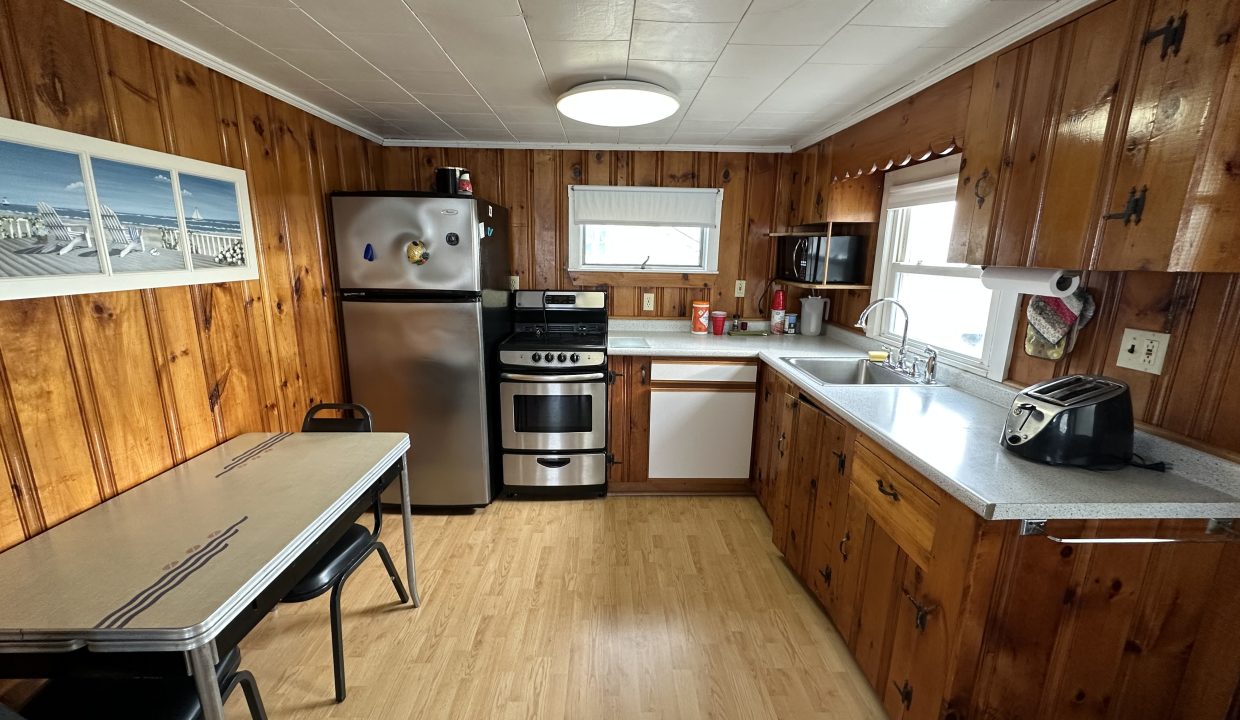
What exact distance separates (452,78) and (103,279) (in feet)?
4.40

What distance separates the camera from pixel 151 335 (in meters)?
1.55

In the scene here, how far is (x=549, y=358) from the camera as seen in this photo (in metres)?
2.74

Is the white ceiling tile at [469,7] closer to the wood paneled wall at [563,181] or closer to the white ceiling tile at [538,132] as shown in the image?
the white ceiling tile at [538,132]

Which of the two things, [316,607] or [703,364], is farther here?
[703,364]

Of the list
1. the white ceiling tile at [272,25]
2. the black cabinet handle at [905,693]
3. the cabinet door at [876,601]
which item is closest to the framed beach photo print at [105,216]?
the white ceiling tile at [272,25]

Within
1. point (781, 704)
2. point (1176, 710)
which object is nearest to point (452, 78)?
point (781, 704)

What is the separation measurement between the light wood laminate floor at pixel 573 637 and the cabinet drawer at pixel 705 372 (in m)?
0.82

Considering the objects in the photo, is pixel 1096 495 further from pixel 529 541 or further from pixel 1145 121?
pixel 529 541

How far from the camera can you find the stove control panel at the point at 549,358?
8.96 ft

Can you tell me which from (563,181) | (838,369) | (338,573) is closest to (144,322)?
(338,573)

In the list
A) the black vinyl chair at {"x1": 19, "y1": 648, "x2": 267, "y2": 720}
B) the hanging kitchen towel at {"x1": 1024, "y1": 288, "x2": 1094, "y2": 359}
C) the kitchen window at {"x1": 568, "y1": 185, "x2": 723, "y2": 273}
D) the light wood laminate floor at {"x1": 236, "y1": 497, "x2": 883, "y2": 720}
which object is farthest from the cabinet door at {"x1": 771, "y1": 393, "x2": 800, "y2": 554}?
the black vinyl chair at {"x1": 19, "y1": 648, "x2": 267, "y2": 720}

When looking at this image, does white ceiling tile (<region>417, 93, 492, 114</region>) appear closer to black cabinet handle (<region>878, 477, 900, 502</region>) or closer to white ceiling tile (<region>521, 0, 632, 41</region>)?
white ceiling tile (<region>521, 0, 632, 41</region>)

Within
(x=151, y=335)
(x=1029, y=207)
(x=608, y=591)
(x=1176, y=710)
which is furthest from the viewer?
(x=608, y=591)

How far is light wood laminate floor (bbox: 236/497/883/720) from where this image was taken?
1619mm
